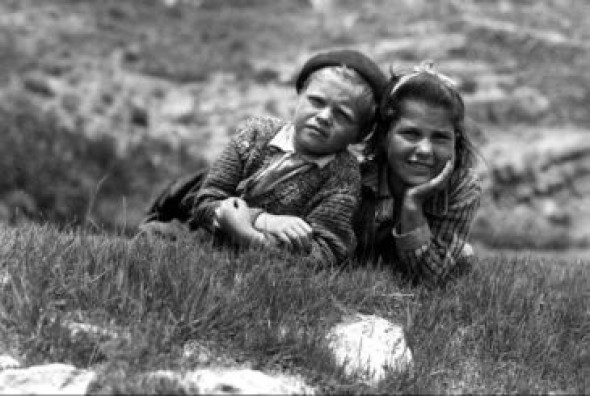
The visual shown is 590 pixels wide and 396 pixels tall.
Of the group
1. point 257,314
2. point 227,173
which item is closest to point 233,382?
point 257,314

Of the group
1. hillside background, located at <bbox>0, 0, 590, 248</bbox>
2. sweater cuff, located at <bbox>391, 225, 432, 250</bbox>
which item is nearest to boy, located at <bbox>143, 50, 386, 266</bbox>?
sweater cuff, located at <bbox>391, 225, 432, 250</bbox>

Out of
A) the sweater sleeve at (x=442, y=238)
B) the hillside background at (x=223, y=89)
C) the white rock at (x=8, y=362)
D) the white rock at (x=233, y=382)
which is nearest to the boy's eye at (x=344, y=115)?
the sweater sleeve at (x=442, y=238)

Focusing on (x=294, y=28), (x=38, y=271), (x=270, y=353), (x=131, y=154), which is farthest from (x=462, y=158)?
(x=294, y=28)

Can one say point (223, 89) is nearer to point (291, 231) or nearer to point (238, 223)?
point (238, 223)

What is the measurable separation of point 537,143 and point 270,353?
17.4 meters

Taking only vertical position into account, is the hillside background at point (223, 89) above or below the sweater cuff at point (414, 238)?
below

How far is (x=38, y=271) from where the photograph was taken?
4.21 meters

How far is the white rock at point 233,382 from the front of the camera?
350 cm

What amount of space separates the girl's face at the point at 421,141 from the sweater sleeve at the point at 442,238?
0.90ft

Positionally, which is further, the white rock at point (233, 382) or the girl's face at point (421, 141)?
the girl's face at point (421, 141)

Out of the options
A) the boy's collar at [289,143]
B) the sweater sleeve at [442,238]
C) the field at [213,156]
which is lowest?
the field at [213,156]

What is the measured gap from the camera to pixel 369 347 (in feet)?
14.3

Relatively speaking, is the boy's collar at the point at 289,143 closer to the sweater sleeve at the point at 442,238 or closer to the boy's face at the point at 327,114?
the boy's face at the point at 327,114

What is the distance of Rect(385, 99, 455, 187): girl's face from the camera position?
16.9ft
